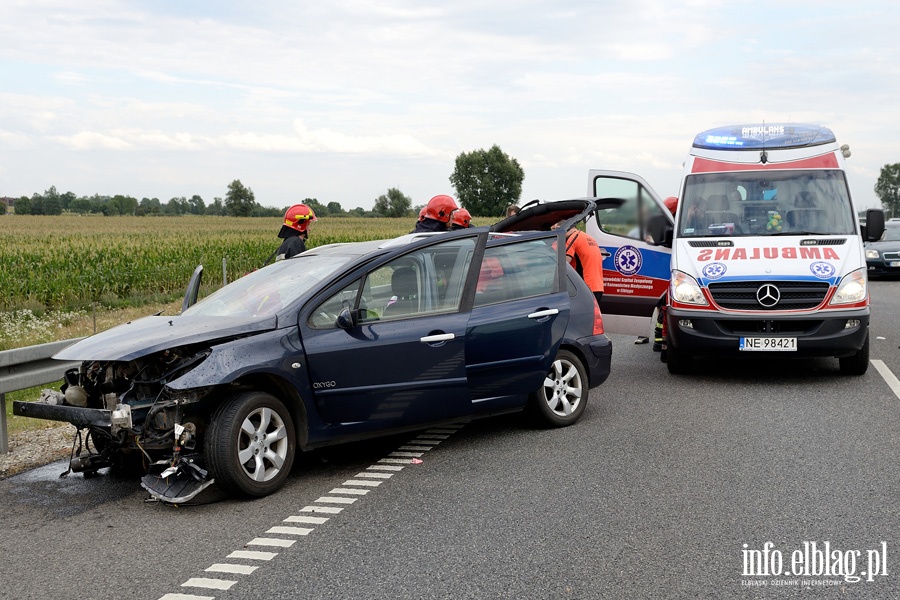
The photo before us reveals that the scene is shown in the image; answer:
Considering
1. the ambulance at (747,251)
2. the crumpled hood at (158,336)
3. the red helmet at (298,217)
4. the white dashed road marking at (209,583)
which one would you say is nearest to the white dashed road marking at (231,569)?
the white dashed road marking at (209,583)

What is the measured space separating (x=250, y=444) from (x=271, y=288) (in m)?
1.35

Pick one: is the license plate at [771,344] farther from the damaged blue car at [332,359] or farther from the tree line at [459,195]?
the tree line at [459,195]

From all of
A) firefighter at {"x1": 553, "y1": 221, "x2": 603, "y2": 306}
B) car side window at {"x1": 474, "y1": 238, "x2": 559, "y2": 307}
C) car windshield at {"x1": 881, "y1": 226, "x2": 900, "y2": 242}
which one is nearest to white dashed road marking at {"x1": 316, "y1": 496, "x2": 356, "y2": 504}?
car side window at {"x1": 474, "y1": 238, "x2": 559, "y2": 307}

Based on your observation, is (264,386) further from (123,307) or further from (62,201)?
(62,201)

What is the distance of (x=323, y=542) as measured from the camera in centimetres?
495

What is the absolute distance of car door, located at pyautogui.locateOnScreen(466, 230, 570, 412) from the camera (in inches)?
277

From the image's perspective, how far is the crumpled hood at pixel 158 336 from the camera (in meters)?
5.72

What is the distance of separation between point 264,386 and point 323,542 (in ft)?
4.67

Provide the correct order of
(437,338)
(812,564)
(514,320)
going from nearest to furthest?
(812,564) → (437,338) → (514,320)

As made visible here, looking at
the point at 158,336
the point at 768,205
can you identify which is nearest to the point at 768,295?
the point at 768,205

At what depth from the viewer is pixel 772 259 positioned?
32.0 ft

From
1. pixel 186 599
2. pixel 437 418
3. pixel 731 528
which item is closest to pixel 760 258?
pixel 437 418

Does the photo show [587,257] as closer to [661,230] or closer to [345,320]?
[661,230]

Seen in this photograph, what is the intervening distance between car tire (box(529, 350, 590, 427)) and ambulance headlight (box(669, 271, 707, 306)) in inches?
91.6
